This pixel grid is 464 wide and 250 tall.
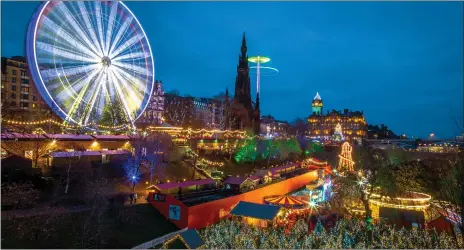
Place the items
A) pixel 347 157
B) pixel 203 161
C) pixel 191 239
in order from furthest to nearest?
1. pixel 347 157
2. pixel 203 161
3. pixel 191 239

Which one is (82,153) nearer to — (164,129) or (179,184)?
(179,184)

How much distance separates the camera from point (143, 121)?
52.9 metres

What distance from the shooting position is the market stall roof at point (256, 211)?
2003cm

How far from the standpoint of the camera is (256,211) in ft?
67.5

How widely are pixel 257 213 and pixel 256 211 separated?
0.64 ft

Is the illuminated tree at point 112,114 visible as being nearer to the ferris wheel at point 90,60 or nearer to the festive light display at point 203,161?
the ferris wheel at point 90,60

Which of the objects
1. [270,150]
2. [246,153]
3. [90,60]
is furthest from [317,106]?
[90,60]

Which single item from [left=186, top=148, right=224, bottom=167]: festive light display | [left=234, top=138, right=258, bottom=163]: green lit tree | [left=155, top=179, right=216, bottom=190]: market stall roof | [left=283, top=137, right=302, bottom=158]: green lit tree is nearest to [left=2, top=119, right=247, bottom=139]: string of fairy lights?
[left=186, top=148, right=224, bottom=167]: festive light display

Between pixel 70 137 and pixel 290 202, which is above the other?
pixel 70 137

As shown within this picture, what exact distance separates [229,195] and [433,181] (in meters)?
14.9

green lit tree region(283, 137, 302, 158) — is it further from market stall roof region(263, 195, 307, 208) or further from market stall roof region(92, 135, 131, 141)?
market stall roof region(263, 195, 307, 208)

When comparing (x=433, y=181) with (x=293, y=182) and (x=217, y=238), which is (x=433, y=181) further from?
(x=217, y=238)

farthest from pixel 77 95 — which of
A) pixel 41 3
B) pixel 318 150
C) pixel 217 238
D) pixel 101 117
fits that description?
pixel 318 150

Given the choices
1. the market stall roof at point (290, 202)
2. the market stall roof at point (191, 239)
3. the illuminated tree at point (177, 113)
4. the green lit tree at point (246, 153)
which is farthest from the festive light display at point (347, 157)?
the market stall roof at point (191, 239)
